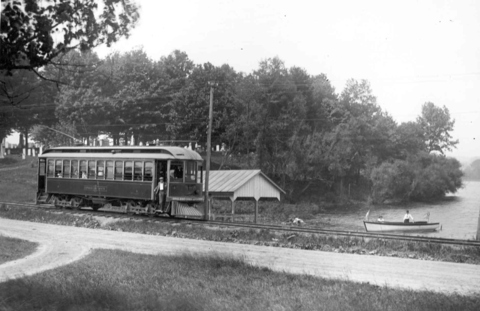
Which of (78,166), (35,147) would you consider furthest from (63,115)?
(35,147)

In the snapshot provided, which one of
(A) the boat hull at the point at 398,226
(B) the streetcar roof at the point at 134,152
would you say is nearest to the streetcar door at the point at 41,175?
(B) the streetcar roof at the point at 134,152

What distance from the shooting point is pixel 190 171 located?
22.2 meters

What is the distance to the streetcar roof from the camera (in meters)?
21.3

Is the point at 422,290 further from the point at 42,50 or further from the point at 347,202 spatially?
the point at 347,202

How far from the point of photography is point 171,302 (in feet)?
24.2

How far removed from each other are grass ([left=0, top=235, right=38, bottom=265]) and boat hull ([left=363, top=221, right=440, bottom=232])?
21.9 meters

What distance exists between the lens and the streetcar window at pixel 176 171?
70.3 feet

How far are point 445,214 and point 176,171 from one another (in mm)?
24169

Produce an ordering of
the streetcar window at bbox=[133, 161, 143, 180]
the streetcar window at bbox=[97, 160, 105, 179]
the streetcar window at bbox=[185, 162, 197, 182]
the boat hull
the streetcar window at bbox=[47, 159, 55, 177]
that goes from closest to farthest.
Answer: the streetcar window at bbox=[133, 161, 143, 180] < the streetcar window at bbox=[185, 162, 197, 182] < the streetcar window at bbox=[97, 160, 105, 179] < the streetcar window at bbox=[47, 159, 55, 177] < the boat hull

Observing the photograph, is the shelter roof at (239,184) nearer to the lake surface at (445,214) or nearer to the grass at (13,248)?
the lake surface at (445,214)

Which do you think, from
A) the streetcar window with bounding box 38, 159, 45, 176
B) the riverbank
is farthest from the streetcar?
the riverbank

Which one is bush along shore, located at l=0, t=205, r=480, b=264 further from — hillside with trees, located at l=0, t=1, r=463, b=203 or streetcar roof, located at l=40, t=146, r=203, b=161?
hillside with trees, located at l=0, t=1, r=463, b=203

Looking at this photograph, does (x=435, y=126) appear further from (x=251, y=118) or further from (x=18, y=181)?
(x=18, y=181)

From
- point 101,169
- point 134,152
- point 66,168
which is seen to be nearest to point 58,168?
point 66,168
